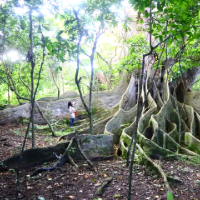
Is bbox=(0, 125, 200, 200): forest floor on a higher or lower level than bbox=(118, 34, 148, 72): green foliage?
lower

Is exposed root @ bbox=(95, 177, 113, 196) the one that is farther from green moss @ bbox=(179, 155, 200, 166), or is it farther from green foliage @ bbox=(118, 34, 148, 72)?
green foliage @ bbox=(118, 34, 148, 72)

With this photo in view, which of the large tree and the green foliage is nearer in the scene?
the large tree

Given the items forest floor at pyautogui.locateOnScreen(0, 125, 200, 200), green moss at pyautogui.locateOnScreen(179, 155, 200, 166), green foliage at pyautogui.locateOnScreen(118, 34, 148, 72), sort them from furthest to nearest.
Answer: green foliage at pyautogui.locateOnScreen(118, 34, 148, 72) < green moss at pyautogui.locateOnScreen(179, 155, 200, 166) < forest floor at pyautogui.locateOnScreen(0, 125, 200, 200)

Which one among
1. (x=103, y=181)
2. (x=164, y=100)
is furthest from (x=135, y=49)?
(x=103, y=181)

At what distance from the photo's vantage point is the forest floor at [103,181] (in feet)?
11.4

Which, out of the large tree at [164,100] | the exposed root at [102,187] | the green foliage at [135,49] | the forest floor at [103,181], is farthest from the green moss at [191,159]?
the green foliage at [135,49]

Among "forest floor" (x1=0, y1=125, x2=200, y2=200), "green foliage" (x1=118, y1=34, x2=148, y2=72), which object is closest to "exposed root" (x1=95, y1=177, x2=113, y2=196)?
"forest floor" (x1=0, y1=125, x2=200, y2=200)

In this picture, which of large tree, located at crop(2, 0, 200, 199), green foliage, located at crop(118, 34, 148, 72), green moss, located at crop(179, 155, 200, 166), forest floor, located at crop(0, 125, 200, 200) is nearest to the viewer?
large tree, located at crop(2, 0, 200, 199)

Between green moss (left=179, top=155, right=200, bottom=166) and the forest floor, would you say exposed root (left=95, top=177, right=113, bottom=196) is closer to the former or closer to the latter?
the forest floor

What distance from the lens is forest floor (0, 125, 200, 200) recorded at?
3.48 meters

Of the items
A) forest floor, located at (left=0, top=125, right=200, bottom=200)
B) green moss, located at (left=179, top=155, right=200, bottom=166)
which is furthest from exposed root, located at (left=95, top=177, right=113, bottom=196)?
green moss, located at (left=179, top=155, right=200, bottom=166)

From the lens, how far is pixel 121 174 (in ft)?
14.5

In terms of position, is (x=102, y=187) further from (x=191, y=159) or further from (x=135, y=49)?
(x=135, y=49)

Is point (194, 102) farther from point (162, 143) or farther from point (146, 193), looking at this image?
point (146, 193)
